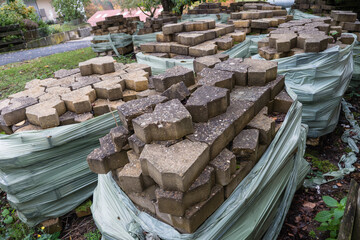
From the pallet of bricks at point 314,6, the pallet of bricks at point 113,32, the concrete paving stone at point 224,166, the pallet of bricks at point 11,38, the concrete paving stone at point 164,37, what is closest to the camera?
the concrete paving stone at point 224,166

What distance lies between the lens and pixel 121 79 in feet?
12.0

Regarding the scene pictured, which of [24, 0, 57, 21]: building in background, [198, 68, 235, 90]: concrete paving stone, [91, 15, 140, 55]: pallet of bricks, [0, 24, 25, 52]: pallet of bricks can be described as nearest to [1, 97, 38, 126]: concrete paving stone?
[198, 68, 235, 90]: concrete paving stone

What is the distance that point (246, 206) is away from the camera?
78.2 inches

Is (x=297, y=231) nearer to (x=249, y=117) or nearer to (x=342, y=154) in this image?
(x=249, y=117)

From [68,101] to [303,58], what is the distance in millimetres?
3626

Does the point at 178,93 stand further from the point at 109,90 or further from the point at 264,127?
the point at 109,90

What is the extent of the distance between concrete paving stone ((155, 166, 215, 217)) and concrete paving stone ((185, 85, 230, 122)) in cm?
50

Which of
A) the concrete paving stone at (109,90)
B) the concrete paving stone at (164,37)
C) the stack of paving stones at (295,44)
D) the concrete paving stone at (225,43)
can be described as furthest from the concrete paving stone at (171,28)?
the concrete paving stone at (109,90)

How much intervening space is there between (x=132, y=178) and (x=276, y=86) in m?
1.98

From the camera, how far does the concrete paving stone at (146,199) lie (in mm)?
1956

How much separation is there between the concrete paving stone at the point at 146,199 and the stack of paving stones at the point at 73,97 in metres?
1.48

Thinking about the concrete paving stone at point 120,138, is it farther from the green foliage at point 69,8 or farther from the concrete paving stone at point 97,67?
the green foliage at point 69,8

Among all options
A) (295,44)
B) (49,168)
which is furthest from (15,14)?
(295,44)

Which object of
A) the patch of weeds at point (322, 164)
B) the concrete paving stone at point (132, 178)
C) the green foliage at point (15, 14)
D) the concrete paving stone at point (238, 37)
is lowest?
the patch of weeds at point (322, 164)
